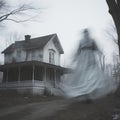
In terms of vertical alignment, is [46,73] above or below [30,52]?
below

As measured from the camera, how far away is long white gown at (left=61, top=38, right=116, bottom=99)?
663 centimetres

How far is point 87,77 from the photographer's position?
23.1 ft

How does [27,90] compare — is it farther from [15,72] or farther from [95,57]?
[95,57]

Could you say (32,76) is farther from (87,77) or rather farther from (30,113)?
(87,77)

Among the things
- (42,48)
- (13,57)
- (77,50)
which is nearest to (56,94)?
(42,48)

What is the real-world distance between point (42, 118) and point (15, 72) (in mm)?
21686

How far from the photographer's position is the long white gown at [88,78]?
21.8ft

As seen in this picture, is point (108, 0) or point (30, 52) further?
point (30, 52)

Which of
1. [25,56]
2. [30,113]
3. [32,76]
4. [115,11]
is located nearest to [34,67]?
[32,76]

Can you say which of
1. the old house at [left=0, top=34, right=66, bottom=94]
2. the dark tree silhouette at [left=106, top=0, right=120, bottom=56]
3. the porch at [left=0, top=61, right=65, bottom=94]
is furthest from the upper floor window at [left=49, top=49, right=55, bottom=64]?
the dark tree silhouette at [left=106, top=0, right=120, bottom=56]

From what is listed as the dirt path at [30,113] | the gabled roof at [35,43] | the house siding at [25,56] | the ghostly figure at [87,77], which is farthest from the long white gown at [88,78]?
the house siding at [25,56]

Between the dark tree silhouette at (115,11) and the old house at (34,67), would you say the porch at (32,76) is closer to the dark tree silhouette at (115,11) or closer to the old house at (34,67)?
the old house at (34,67)

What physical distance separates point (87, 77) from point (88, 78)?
66mm

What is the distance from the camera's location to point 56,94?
23.2 metres
